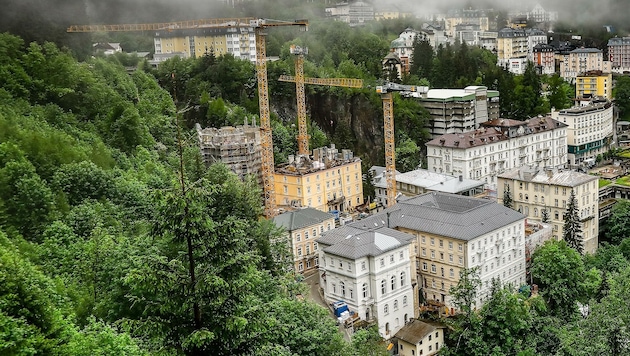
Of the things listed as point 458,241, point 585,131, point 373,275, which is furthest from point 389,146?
point 585,131

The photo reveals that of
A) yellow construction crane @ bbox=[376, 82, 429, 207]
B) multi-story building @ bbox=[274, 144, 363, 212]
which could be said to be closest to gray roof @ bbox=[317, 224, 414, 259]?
multi-story building @ bbox=[274, 144, 363, 212]

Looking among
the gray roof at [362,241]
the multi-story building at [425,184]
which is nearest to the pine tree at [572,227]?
the multi-story building at [425,184]

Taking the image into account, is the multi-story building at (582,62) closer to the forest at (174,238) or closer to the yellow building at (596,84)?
the yellow building at (596,84)

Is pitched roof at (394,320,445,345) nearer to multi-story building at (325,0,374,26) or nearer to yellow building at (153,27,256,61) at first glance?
yellow building at (153,27,256,61)

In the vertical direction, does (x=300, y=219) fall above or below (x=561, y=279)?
above

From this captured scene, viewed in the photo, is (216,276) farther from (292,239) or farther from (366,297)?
(292,239)

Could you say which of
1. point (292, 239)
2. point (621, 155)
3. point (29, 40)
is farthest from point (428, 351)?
point (621, 155)

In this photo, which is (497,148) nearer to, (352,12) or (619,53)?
(619,53)
